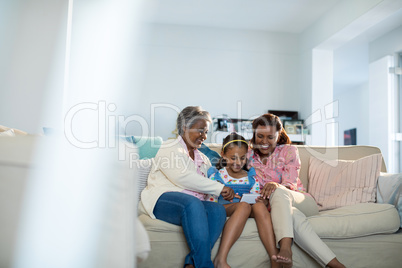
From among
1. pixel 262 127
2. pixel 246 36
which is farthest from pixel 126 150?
pixel 246 36

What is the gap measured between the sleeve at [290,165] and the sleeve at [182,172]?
0.55 metres

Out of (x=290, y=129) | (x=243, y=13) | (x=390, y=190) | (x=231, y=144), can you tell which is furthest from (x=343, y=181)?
(x=243, y=13)

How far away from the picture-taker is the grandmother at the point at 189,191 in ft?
6.08

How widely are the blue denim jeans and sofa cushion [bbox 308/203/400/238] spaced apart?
54cm

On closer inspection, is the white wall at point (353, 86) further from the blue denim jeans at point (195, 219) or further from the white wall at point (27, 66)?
the blue denim jeans at point (195, 219)

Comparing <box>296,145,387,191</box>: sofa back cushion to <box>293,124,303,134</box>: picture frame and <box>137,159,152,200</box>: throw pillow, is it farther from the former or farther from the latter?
<box>293,124,303,134</box>: picture frame

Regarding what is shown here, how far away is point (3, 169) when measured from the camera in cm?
62

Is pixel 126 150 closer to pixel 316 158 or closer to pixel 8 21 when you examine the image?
pixel 316 158

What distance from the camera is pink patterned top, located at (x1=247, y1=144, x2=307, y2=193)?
8.29 ft

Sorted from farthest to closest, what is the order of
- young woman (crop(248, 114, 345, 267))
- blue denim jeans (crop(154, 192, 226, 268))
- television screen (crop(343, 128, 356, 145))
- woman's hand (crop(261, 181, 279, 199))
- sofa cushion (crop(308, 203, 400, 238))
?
television screen (crop(343, 128, 356, 145)), woman's hand (crop(261, 181, 279, 199)), sofa cushion (crop(308, 203, 400, 238)), young woman (crop(248, 114, 345, 267)), blue denim jeans (crop(154, 192, 226, 268))

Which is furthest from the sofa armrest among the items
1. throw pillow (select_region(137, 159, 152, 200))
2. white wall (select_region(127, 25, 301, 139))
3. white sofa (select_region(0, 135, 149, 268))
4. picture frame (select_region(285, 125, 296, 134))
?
white wall (select_region(127, 25, 301, 139))

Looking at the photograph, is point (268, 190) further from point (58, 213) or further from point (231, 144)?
point (58, 213)

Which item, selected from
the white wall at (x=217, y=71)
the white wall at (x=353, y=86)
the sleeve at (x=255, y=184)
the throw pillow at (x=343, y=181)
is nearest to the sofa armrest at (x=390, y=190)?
the throw pillow at (x=343, y=181)

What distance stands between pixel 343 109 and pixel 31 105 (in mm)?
8452
